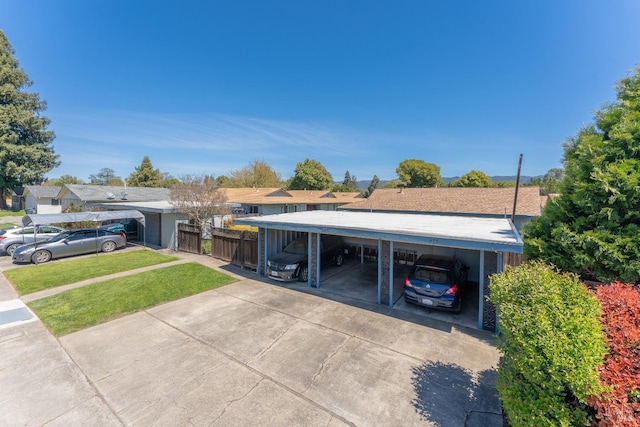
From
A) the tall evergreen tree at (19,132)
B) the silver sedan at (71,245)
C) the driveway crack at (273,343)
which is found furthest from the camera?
the tall evergreen tree at (19,132)

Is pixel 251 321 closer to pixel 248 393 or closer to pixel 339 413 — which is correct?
pixel 248 393

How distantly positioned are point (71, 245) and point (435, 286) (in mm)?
17867

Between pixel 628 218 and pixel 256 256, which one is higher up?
pixel 628 218

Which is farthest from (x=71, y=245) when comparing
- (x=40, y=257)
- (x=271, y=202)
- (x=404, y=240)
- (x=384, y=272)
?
(x=404, y=240)

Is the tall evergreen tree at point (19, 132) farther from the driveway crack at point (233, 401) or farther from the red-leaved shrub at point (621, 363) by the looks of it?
the red-leaved shrub at point (621, 363)

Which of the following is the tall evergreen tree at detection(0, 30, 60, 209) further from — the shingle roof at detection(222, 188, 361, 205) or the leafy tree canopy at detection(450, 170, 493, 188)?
the leafy tree canopy at detection(450, 170, 493, 188)

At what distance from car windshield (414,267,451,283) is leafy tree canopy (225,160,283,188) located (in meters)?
46.3

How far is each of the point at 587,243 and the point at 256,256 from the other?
11.0 meters

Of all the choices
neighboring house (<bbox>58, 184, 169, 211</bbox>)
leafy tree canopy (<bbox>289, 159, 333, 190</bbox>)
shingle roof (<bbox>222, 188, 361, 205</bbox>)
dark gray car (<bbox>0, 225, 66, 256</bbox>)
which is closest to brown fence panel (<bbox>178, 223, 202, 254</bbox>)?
dark gray car (<bbox>0, 225, 66, 256</bbox>)

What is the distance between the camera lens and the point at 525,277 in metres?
4.13

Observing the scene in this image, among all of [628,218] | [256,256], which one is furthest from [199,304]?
[628,218]

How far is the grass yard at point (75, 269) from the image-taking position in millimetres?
10242

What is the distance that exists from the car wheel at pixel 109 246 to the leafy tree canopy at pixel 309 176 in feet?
131

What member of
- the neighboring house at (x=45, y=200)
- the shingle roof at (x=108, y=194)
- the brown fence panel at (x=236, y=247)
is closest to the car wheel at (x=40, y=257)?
the brown fence panel at (x=236, y=247)
